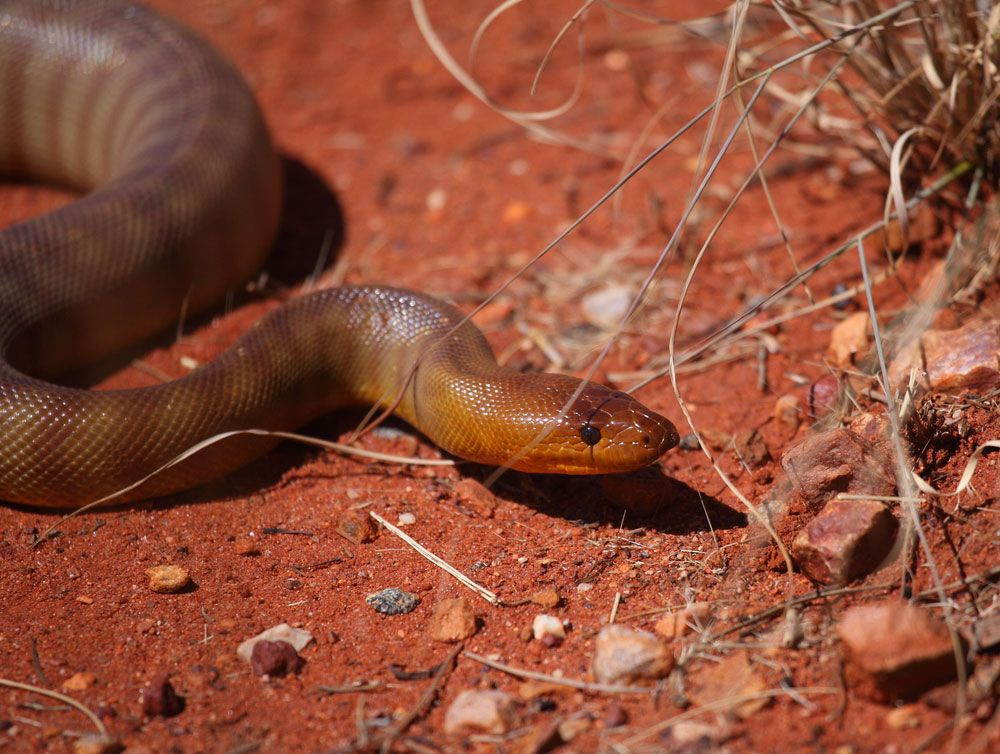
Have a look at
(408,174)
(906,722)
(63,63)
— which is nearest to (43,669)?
(906,722)

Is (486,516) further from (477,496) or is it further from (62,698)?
(62,698)

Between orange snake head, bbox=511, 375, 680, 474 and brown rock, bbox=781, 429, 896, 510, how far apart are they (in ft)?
1.67

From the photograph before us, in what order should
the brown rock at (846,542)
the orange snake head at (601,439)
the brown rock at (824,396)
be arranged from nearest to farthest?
the brown rock at (846,542), the orange snake head at (601,439), the brown rock at (824,396)

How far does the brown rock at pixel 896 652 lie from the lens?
105 inches

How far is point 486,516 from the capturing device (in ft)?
12.9

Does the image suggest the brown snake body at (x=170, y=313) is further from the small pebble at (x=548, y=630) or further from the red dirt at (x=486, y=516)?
the small pebble at (x=548, y=630)

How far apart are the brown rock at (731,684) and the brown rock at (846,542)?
1.43 ft

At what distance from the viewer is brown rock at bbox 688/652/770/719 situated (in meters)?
2.84

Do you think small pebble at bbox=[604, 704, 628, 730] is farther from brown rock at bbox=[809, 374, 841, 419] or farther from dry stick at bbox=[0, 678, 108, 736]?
brown rock at bbox=[809, 374, 841, 419]

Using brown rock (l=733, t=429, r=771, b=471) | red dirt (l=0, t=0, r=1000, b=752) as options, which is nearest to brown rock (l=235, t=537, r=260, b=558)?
red dirt (l=0, t=0, r=1000, b=752)

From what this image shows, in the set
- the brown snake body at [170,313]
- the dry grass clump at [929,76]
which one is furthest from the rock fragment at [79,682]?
the dry grass clump at [929,76]

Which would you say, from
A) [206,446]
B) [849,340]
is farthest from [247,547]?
[849,340]

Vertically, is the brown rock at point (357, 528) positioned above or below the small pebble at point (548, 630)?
below

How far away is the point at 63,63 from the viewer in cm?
631
